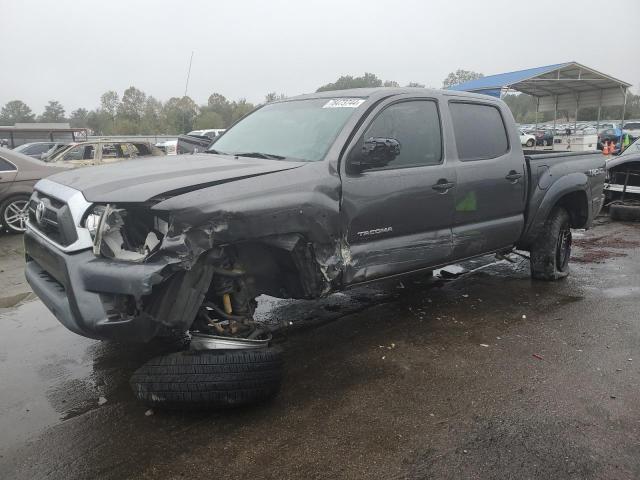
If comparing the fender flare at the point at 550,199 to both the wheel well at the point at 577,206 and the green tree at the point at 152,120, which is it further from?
the green tree at the point at 152,120

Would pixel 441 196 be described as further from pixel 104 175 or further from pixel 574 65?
pixel 574 65

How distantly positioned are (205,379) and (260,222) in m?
0.94

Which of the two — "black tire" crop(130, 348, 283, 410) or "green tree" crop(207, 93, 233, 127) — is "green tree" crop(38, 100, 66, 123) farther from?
"black tire" crop(130, 348, 283, 410)

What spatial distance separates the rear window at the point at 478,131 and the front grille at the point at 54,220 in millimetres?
3073

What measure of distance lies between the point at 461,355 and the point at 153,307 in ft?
7.80

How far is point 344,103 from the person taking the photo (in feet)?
13.1

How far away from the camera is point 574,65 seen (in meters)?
20.3

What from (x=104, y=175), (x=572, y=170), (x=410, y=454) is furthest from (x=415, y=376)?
(x=572, y=170)

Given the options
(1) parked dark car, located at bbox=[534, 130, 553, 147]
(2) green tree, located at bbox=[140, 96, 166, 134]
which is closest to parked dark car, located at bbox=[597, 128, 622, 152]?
(1) parked dark car, located at bbox=[534, 130, 553, 147]

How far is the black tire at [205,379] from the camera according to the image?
2906 mm

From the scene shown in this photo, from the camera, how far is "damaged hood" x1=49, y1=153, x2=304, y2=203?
2828mm

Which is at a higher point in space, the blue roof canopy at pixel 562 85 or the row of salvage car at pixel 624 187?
the blue roof canopy at pixel 562 85

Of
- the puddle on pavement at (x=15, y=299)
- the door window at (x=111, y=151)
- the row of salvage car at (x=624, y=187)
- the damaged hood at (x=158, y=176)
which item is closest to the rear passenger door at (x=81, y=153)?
the door window at (x=111, y=151)

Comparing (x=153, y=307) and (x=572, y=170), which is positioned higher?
(x=572, y=170)
